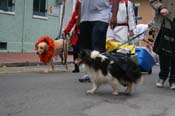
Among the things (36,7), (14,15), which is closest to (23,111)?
(14,15)

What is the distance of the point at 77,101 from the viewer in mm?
6684

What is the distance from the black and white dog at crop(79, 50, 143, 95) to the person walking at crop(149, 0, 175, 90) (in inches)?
50.7

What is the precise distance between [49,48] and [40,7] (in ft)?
32.7

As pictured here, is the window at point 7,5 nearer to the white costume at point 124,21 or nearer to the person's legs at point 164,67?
the white costume at point 124,21

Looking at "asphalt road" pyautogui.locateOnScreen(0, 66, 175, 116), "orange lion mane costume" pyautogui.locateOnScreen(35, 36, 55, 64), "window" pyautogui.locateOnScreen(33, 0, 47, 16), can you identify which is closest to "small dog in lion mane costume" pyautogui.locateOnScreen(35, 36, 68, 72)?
"orange lion mane costume" pyautogui.locateOnScreen(35, 36, 55, 64)

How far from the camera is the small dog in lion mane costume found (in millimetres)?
12367

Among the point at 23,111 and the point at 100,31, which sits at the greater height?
the point at 100,31

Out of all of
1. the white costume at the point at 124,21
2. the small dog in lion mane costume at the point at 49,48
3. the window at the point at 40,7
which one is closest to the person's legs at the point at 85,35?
the white costume at the point at 124,21

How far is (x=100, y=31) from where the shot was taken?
7965 mm

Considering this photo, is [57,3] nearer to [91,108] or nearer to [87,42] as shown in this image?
[87,42]

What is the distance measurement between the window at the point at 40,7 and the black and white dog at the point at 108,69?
14.8 meters

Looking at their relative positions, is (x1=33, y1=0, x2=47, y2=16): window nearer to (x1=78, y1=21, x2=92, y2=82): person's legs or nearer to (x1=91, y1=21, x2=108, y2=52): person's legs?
(x1=78, y1=21, x2=92, y2=82): person's legs

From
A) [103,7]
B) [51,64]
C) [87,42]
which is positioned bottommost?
[51,64]

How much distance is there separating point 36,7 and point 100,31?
14.2 metres
